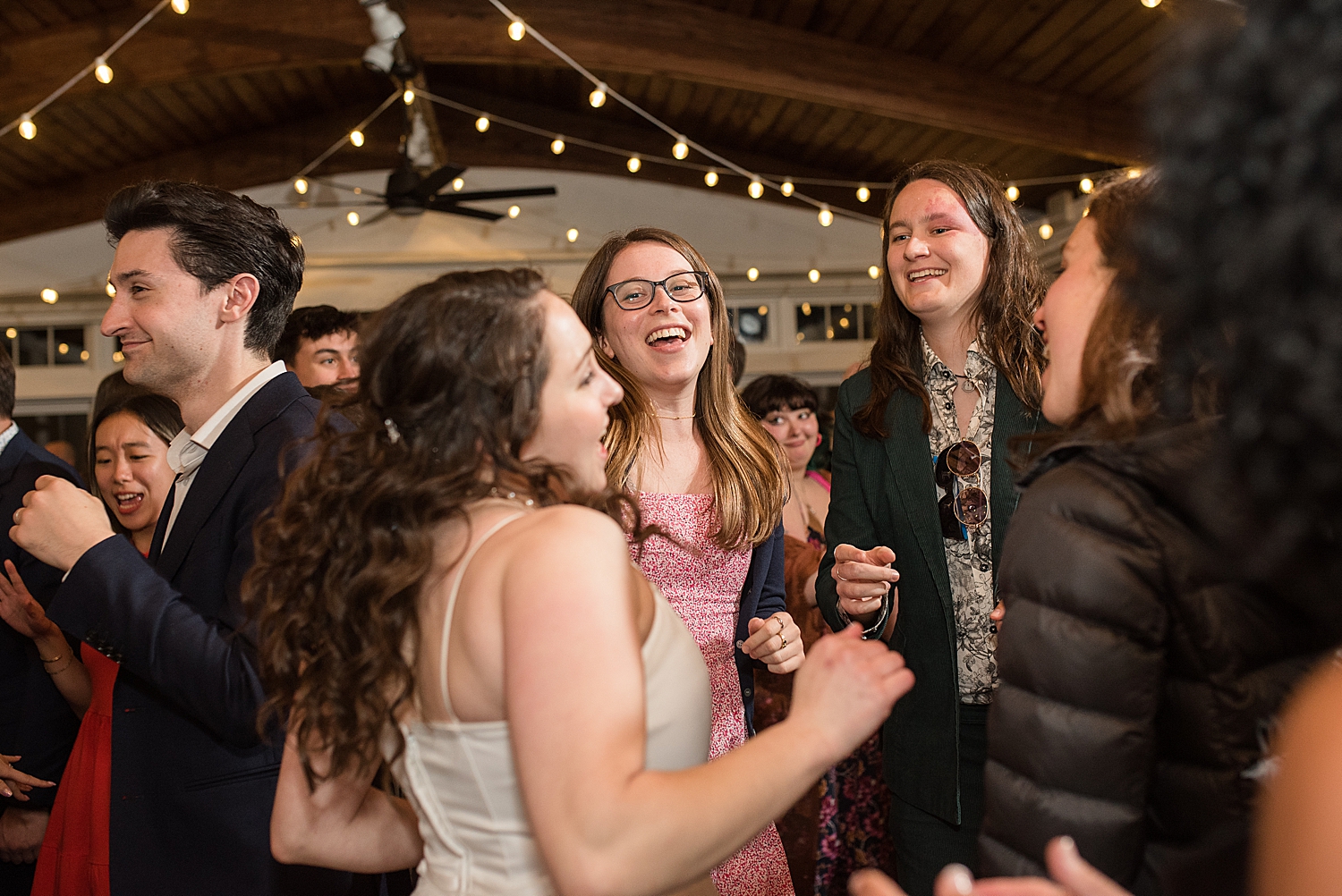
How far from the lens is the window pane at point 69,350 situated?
8828 mm

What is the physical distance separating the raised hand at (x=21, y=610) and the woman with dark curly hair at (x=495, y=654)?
1219 mm

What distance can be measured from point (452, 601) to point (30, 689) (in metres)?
1.76

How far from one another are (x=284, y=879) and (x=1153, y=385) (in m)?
1.45

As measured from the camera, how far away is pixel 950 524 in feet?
6.34

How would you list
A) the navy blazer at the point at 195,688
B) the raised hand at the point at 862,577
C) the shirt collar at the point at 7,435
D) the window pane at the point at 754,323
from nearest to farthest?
the navy blazer at the point at 195,688, the raised hand at the point at 862,577, the shirt collar at the point at 7,435, the window pane at the point at 754,323

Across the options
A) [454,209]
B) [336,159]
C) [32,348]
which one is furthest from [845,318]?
[32,348]

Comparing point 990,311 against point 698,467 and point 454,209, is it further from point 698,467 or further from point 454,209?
point 454,209

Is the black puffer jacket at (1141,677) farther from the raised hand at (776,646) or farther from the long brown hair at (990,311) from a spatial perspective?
the long brown hair at (990,311)

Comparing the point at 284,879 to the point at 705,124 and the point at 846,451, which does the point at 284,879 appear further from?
the point at 705,124

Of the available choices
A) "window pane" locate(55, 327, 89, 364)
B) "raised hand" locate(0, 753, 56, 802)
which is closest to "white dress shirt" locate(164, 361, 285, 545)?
"raised hand" locate(0, 753, 56, 802)

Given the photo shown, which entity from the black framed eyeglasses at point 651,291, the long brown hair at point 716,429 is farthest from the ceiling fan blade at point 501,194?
the black framed eyeglasses at point 651,291

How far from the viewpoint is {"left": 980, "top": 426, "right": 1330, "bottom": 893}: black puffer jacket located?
3.25 feet

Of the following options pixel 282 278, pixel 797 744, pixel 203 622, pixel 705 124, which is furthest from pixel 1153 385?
pixel 705 124

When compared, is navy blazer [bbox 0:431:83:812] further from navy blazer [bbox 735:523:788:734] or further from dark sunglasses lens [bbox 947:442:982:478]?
dark sunglasses lens [bbox 947:442:982:478]
